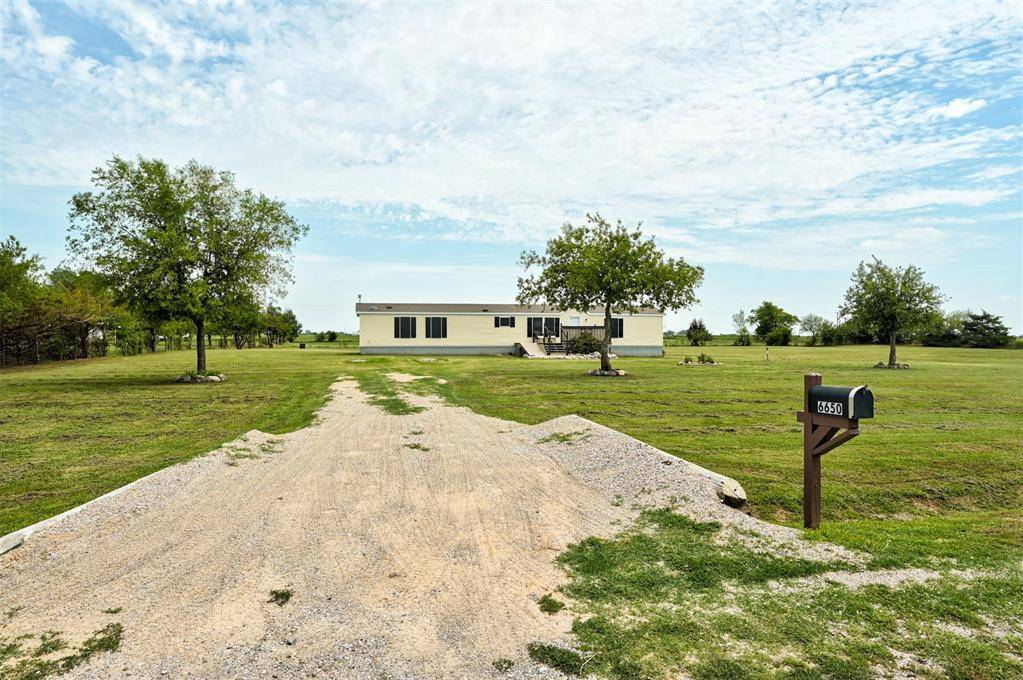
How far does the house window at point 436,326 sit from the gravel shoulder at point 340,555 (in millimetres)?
30598

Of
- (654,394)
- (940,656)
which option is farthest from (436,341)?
(940,656)

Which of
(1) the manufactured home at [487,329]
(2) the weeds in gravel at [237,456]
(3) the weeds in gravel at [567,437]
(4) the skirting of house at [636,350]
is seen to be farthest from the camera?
(4) the skirting of house at [636,350]

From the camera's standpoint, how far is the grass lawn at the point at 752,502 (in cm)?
364

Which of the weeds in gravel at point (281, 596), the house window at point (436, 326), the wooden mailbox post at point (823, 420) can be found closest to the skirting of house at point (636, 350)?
the house window at point (436, 326)

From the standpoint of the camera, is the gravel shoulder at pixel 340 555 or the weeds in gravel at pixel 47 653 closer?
the weeds in gravel at pixel 47 653

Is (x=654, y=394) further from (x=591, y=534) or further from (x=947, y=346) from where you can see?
(x=947, y=346)

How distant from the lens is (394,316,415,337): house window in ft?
128

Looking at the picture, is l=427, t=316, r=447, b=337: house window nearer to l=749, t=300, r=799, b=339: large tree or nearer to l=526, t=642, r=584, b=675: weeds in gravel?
l=526, t=642, r=584, b=675: weeds in gravel

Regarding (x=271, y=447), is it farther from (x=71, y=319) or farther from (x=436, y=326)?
(x=71, y=319)

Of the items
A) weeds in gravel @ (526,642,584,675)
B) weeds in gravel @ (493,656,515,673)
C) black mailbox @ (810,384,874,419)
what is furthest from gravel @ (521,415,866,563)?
weeds in gravel @ (493,656,515,673)

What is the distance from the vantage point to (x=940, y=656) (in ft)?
11.5

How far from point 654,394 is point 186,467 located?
13.2m

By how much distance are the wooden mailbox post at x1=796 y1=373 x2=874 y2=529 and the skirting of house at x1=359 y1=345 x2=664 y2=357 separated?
1354 inches

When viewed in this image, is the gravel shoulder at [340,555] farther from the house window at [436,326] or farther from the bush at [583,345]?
the house window at [436,326]
